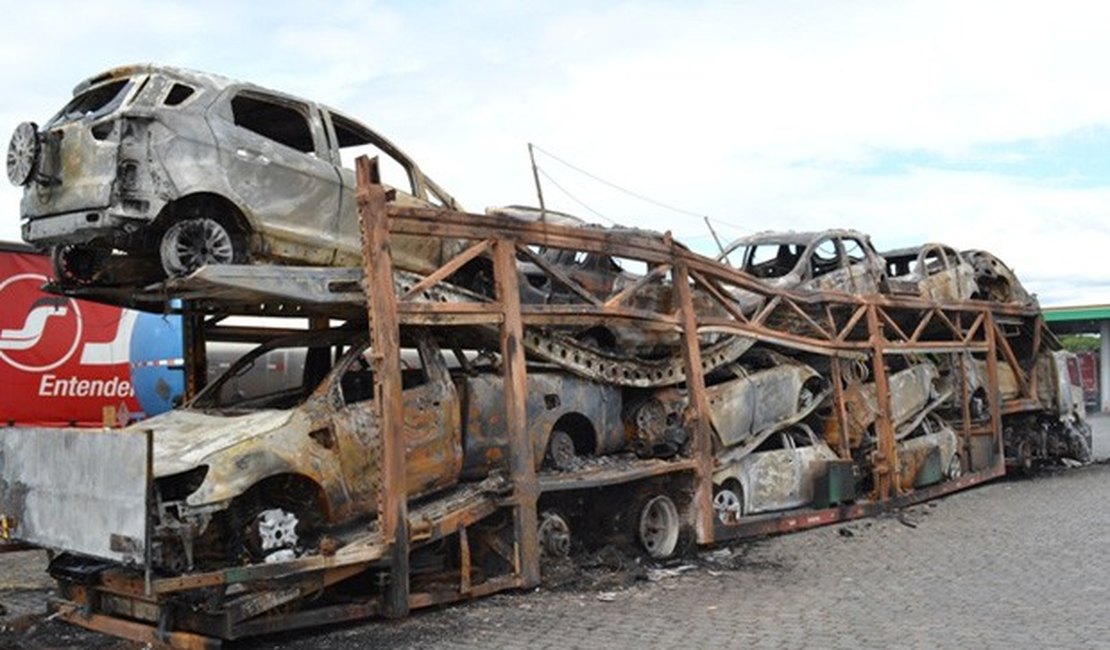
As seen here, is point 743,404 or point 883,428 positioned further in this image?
point 883,428

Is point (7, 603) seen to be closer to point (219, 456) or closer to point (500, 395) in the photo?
point (219, 456)

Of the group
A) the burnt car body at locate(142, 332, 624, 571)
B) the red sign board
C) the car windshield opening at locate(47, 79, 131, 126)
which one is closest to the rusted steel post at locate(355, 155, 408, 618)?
the burnt car body at locate(142, 332, 624, 571)

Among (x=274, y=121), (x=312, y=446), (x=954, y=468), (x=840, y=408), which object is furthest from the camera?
(x=954, y=468)

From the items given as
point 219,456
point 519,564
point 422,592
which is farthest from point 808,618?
point 219,456

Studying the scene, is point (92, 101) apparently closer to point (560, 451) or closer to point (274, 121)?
point (274, 121)

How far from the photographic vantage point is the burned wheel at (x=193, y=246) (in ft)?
24.6

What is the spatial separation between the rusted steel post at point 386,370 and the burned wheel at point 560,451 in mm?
2091

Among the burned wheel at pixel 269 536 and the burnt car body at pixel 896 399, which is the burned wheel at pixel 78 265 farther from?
the burnt car body at pixel 896 399

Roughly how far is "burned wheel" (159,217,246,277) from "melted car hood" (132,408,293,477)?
3.64 ft

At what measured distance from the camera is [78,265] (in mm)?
8547

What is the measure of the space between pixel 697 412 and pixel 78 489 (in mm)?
5620

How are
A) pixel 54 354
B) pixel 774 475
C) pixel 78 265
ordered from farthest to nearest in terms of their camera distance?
pixel 54 354
pixel 774 475
pixel 78 265

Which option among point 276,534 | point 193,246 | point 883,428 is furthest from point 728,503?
point 193,246

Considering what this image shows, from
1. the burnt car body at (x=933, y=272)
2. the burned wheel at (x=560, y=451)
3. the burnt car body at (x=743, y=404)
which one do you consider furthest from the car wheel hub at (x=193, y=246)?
the burnt car body at (x=933, y=272)
